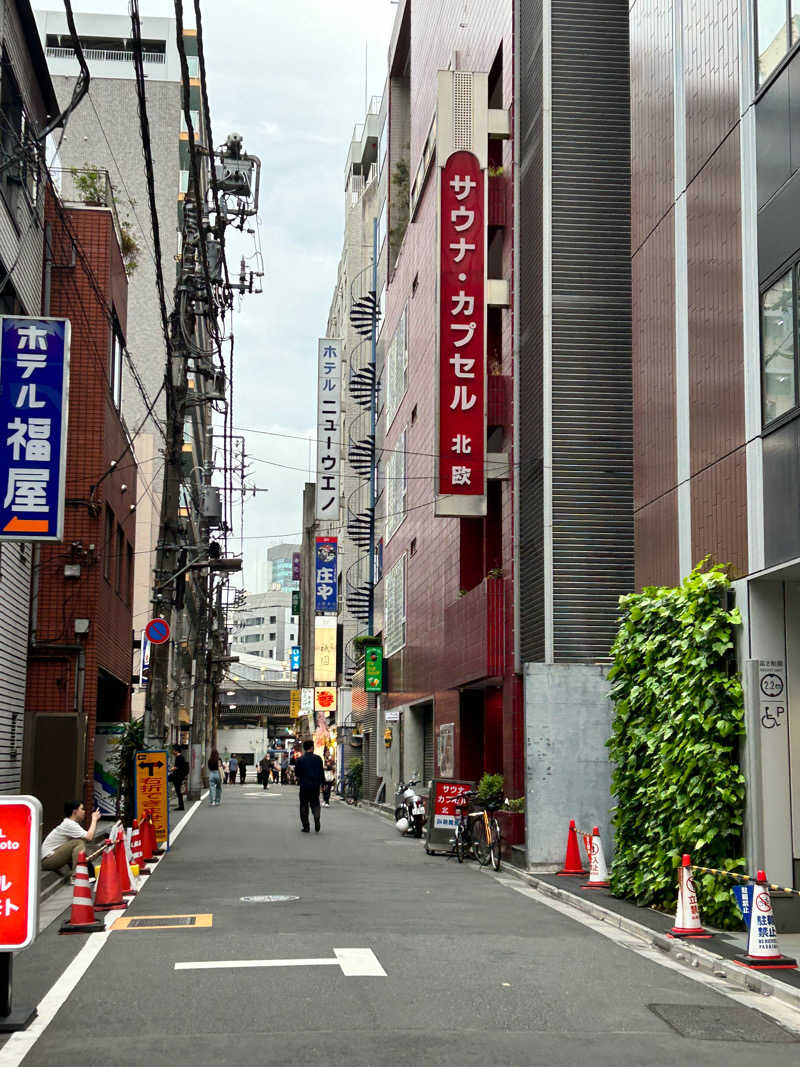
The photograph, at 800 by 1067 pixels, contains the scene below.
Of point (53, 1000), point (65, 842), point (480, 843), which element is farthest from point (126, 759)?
point (53, 1000)

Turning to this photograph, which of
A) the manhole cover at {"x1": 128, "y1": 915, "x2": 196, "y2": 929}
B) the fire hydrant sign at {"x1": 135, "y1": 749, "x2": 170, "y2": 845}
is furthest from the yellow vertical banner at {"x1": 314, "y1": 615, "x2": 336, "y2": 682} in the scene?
the manhole cover at {"x1": 128, "y1": 915, "x2": 196, "y2": 929}

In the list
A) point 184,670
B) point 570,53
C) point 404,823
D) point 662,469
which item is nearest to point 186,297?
point 570,53

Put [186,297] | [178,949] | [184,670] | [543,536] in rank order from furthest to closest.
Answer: [184,670] → [186,297] → [543,536] → [178,949]

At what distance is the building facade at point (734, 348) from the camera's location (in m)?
13.1

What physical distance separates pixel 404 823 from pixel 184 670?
55.3m

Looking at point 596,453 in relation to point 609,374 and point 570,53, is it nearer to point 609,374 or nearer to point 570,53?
point 609,374

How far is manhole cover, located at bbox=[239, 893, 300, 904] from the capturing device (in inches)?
619

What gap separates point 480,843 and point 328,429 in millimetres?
34682

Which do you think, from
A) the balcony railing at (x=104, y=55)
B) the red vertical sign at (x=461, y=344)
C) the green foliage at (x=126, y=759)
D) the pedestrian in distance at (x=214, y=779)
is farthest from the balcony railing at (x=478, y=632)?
the balcony railing at (x=104, y=55)

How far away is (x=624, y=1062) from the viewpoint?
7898 millimetres

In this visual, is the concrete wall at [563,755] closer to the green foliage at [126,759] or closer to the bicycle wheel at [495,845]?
the bicycle wheel at [495,845]

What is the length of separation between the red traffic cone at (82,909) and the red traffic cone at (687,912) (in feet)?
19.0

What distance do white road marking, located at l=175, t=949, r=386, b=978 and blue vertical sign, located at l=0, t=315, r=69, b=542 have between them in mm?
6951

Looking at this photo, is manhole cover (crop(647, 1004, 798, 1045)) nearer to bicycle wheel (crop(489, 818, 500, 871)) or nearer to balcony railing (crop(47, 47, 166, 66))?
bicycle wheel (crop(489, 818, 500, 871))
